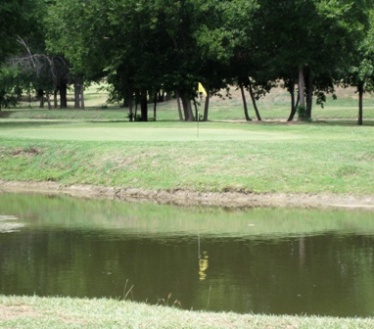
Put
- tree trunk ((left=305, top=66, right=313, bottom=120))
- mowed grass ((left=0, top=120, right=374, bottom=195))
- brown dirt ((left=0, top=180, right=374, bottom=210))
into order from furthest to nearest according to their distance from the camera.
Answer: tree trunk ((left=305, top=66, right=313, bottom=120)), mowed grass ((left=0, top=120, right=374, bottom=195)), brown dirt ((left=0, top=180, right=374, bottom=210))

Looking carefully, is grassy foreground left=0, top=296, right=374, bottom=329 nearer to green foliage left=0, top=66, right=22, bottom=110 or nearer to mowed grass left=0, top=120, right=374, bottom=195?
mowed grass left=0, top=120, right=374, bottom=195

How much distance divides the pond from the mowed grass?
263 cm

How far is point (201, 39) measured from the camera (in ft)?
158

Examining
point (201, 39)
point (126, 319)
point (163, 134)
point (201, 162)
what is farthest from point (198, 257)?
point (201, 39)

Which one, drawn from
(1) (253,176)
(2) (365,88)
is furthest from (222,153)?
(2) (365,88)

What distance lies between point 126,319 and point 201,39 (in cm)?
3987

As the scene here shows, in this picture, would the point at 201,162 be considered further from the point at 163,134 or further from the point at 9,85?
the point at 9,85

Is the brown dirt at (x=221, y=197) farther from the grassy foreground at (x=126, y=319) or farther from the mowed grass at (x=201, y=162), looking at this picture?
the grassy foreground at (x=126, y=319)

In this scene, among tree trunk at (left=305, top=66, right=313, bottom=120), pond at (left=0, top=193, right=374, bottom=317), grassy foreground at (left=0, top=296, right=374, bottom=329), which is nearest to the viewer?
grassy foreground at (left=0, top=296, right=374, bottom=329)

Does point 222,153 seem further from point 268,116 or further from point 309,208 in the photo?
point 268,116

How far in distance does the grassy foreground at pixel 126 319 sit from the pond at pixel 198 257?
6.55 ft

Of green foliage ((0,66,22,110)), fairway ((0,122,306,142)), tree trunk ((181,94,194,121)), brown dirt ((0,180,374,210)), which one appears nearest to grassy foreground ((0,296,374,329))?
brown dirt ((0,180,374,210))

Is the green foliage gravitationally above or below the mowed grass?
above

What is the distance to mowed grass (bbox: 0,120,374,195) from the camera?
83.8ft
